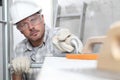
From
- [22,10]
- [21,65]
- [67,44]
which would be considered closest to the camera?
[67,44]

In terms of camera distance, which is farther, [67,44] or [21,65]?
[21,65]

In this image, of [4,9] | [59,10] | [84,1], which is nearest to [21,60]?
[4,9]

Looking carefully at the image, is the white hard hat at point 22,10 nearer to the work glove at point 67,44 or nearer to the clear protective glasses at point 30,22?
the clear protective glasses at point 30,22

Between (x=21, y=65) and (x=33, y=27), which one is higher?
(x=33, y=27)

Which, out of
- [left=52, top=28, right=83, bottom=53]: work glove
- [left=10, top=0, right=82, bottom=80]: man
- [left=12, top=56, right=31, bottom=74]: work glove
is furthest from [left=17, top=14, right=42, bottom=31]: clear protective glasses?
[left=52, top=28, right=83, bottom=53]: work glove

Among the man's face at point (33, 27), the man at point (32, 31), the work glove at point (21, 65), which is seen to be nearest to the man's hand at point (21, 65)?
the work glove at point (21, 65)

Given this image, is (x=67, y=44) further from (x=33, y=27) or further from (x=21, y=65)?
(x=33, y=27)

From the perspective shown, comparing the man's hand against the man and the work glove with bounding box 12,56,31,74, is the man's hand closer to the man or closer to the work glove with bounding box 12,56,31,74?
the work glove with bounding box 12,56,31,74

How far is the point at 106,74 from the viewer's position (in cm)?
24

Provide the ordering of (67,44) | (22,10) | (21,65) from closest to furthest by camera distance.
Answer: (67,44), (21,65), (22,10)

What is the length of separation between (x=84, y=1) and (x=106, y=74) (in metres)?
1.21

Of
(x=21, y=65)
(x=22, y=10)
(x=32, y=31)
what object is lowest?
(x=21, y=65)

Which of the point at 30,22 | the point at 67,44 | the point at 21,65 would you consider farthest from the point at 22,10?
the point at 67,44

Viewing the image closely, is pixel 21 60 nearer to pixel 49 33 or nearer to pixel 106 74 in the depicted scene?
pixel 49 33
